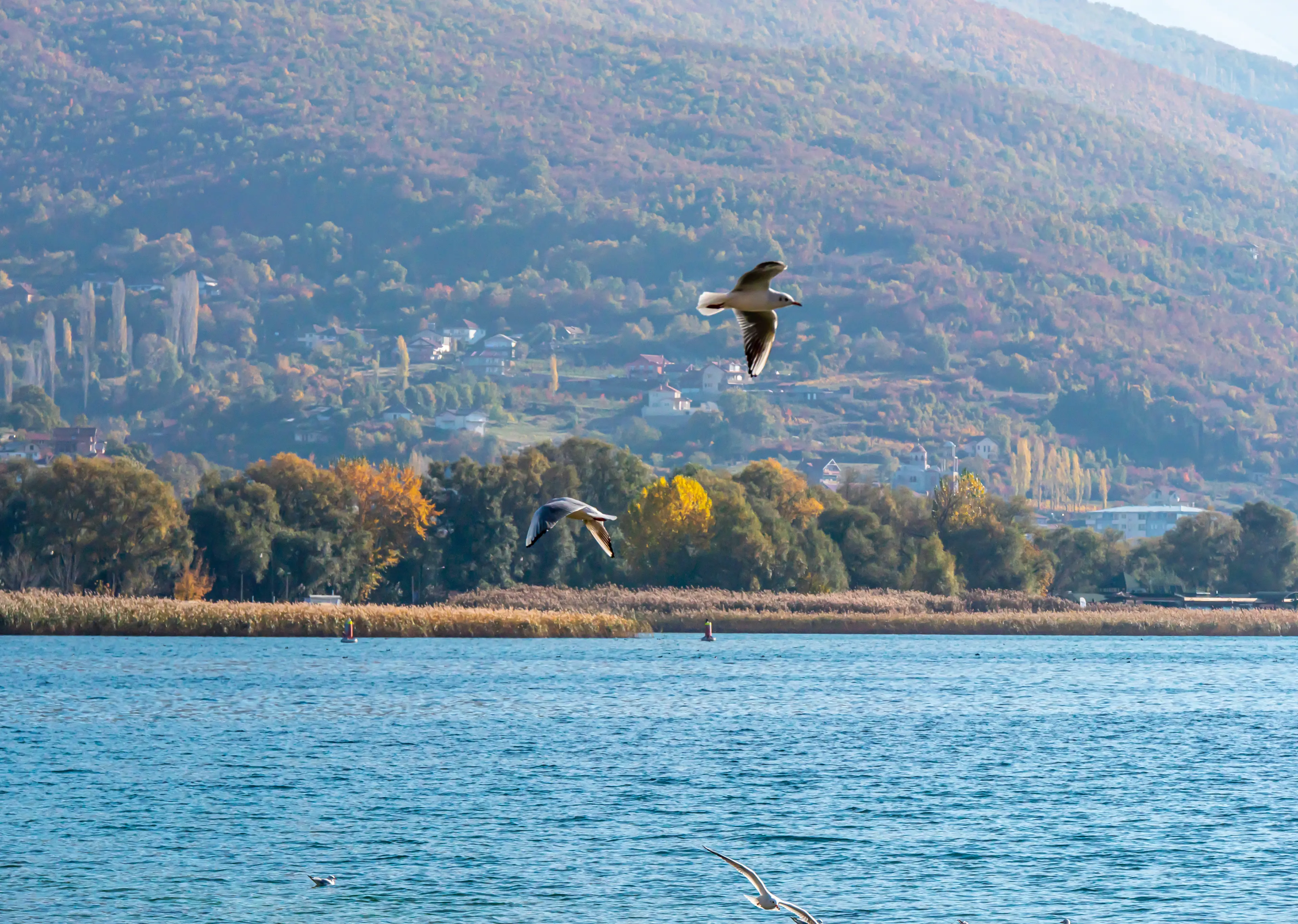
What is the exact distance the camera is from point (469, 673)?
257 feet

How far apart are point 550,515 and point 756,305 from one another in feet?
13.3

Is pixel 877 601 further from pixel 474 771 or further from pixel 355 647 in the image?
pixel 474 771

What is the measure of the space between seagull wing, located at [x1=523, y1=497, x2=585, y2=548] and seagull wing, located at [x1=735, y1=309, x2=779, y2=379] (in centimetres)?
282

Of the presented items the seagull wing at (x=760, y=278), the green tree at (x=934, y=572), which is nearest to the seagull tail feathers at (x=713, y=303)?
the seagull wing at (x=760, y=278)

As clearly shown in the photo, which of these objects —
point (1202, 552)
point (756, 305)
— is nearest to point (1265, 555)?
point (1202, 552)

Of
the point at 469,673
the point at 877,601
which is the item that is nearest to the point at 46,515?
the point at 469,673

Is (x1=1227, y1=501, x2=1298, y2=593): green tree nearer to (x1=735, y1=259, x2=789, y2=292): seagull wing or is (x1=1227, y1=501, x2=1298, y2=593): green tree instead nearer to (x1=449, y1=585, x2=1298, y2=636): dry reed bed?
(x1=449, y1=585, x2=1298, y2=636): dry reed bed

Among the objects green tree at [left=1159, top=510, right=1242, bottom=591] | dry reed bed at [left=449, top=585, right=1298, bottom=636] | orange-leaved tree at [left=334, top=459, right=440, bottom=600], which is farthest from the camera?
green tree at [left=1159, top=510, right=1242, bottom=591]

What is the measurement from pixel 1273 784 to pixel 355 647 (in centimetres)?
5933

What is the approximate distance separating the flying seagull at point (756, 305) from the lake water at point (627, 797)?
13898 millimetres

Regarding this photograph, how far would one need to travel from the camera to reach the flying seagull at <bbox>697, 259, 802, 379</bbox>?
18078 mm

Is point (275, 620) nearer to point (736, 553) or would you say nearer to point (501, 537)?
point (501, 537)

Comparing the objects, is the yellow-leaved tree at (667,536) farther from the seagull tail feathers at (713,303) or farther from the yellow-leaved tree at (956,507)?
the seagull tail feathers at (713,303)

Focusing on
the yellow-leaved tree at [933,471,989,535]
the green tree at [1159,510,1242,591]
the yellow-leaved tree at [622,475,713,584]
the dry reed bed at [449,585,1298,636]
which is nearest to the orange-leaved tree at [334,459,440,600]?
the dry reed bed at [449,585,1298,636]
